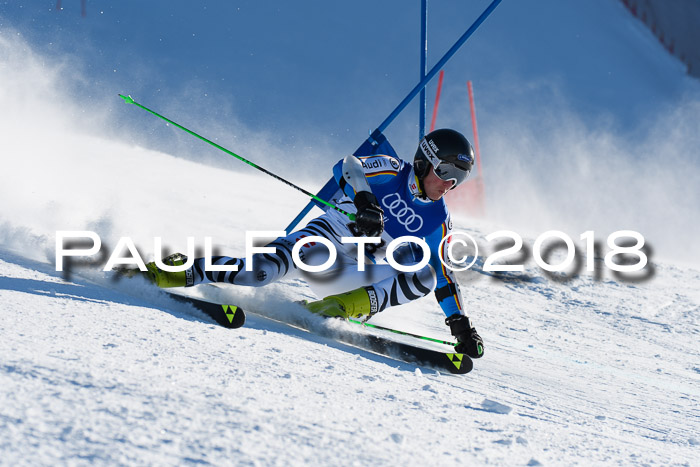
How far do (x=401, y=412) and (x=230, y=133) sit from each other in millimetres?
9046

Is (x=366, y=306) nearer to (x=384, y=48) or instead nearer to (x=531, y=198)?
(x=531, y=198)

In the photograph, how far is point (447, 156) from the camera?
320 cm

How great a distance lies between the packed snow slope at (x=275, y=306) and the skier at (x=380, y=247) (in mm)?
200

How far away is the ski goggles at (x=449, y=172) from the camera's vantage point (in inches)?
127

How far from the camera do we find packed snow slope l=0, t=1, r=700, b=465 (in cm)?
148

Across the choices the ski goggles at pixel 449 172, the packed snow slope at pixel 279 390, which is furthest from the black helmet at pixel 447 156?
the packed snow slope at pixel 279 390

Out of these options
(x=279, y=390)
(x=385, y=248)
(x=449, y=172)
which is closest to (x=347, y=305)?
(x=385, y=248)

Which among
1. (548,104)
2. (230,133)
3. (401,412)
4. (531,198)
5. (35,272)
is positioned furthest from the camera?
(548,104)

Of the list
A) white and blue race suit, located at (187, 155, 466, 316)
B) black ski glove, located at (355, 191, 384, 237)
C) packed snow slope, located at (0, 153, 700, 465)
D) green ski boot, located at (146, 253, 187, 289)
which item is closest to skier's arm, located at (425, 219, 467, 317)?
white and blue race suit, located at (187, 155, 466, 316)

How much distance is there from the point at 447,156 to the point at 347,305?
0.80 meters

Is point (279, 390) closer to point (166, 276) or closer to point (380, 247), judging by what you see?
point (166, 276)

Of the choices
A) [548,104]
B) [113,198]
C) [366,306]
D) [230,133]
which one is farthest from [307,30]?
[366,306]

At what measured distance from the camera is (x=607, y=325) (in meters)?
4.89

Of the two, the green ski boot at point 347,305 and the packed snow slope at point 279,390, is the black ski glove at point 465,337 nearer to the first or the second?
the packed snow slope at point 279,390
